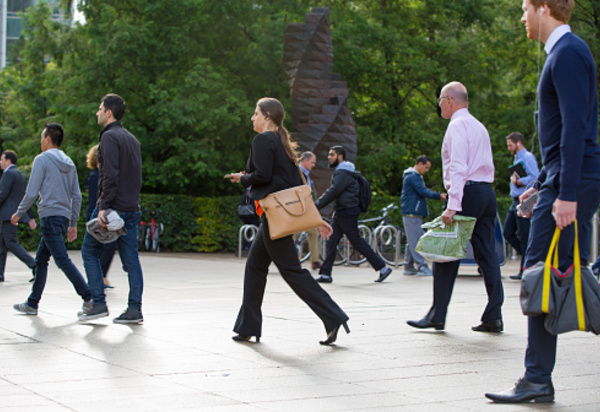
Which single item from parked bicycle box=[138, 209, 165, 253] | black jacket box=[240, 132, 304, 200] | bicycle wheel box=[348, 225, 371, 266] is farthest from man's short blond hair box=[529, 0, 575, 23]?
parked bicycle box=[138, 209, 165, 253]

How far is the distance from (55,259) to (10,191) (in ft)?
15.4

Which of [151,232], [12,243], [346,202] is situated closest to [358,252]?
[346,202]

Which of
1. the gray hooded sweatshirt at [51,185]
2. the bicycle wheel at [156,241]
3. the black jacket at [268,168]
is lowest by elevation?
the bicycle wheel at [156,241]

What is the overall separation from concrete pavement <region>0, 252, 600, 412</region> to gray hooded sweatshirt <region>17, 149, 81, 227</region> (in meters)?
1.03

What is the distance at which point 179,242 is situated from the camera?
22.7 m

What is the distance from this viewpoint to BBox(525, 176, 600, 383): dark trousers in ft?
15.2

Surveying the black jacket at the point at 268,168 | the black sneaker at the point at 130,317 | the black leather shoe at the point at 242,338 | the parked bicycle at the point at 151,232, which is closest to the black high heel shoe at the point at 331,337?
the black leather shoe at the point at 242,338

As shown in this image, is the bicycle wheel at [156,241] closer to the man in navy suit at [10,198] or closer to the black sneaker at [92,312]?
the man in navy suit at [10,198]

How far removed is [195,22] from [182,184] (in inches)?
179

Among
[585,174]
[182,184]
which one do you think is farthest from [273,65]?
[585,174]

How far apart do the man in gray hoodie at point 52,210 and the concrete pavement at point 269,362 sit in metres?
0.34

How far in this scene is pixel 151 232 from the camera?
22.3 metres

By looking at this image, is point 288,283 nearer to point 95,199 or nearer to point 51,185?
point 51,185

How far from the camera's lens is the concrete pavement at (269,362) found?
4.67m
